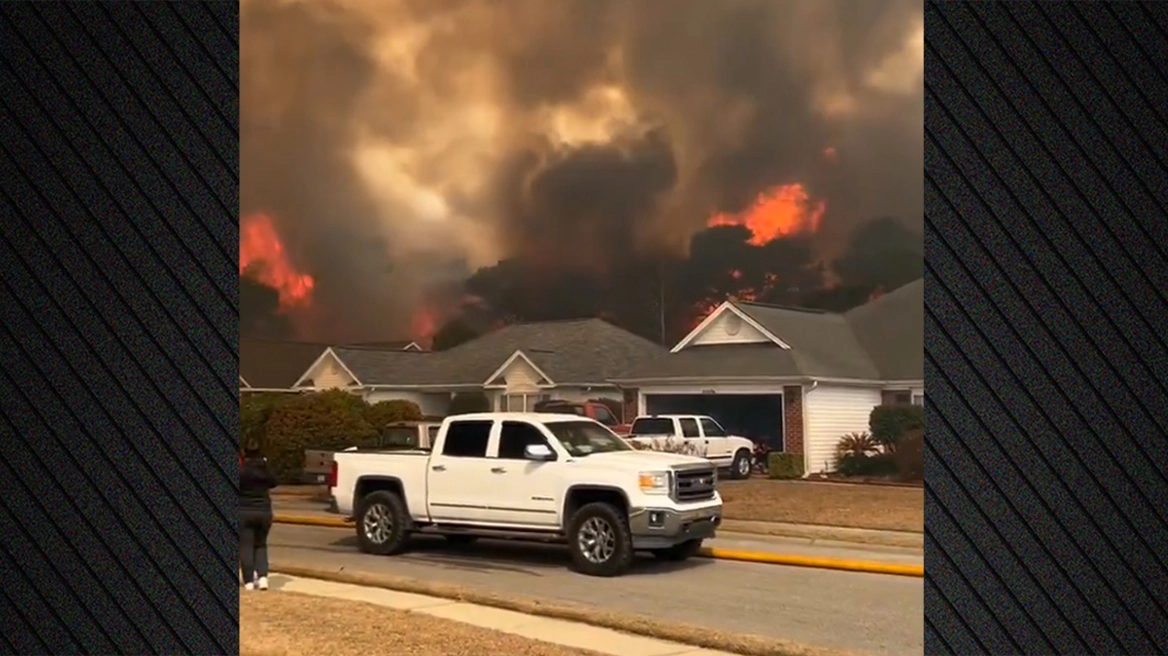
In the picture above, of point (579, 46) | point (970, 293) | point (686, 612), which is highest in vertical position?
point (579, 46)

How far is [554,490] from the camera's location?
396 centimetres


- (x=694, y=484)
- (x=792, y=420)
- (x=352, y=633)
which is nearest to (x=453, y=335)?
(x=694, y=484)

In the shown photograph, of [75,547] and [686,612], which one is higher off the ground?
[75,547]

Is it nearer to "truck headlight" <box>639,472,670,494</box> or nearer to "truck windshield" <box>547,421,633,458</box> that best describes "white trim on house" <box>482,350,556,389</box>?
"truck windshield" <box>547,421,633,458</box>

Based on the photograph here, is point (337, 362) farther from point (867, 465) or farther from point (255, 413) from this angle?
point (867, 465)

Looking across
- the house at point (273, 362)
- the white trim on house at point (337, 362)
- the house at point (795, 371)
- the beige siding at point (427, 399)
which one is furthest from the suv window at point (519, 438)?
the house at point (273, 362)

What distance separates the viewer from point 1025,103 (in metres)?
3.72

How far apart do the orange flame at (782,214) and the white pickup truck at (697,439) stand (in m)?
0.64

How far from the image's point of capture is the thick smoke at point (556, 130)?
3.79m

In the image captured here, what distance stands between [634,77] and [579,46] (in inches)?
9.3

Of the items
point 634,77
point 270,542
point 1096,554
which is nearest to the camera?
point 1096,554

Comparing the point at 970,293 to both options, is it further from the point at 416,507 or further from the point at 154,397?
the point at 154,397

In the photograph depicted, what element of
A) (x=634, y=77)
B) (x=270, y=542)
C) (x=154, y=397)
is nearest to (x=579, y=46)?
(x=634, y=77)

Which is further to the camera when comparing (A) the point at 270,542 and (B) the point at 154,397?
(A) the point at 270,542
